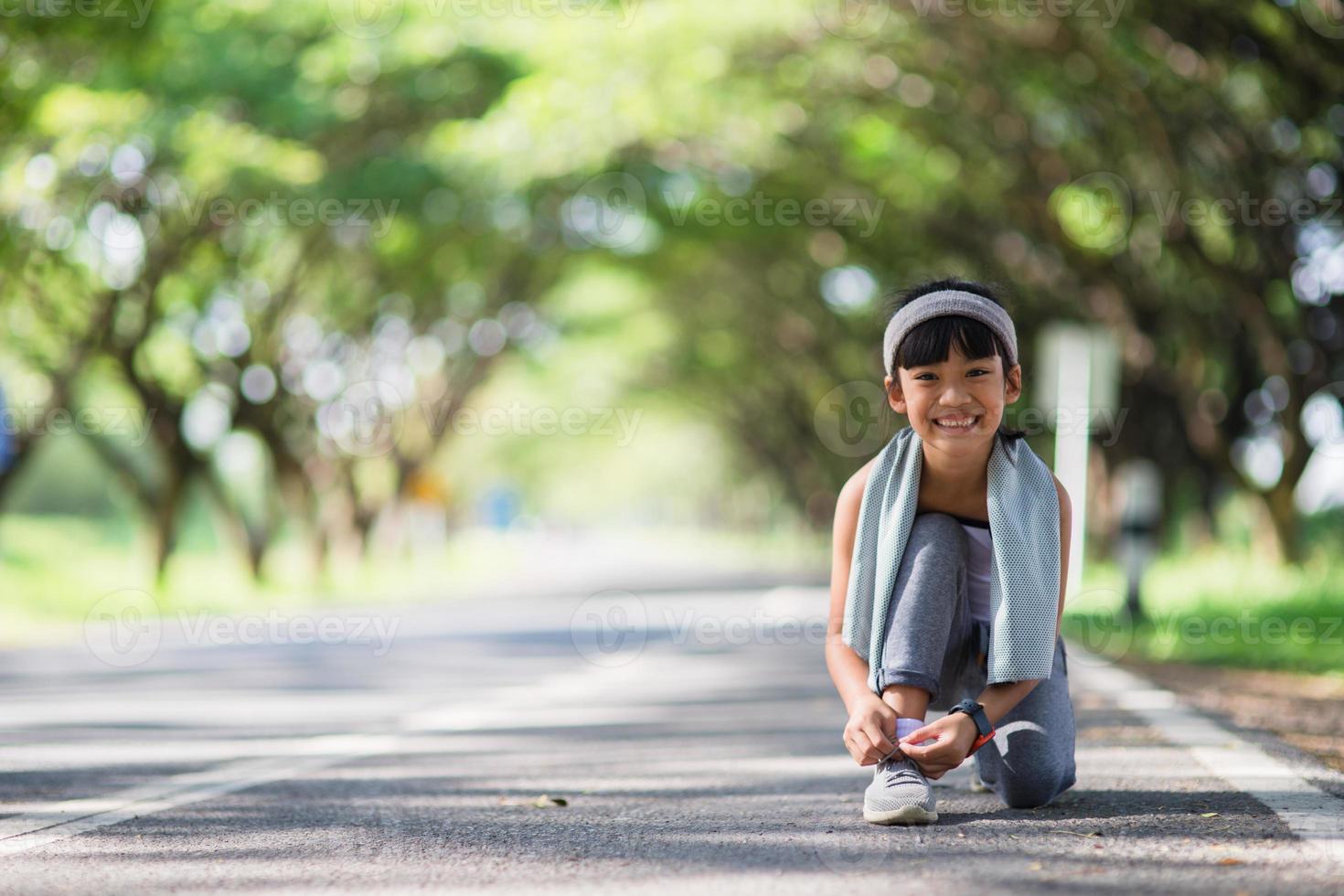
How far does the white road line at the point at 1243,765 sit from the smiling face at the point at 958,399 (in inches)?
48.0

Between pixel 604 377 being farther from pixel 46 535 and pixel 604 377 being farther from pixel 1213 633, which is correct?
pixel 1213 633

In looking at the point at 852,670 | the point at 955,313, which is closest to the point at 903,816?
the point at 852,670

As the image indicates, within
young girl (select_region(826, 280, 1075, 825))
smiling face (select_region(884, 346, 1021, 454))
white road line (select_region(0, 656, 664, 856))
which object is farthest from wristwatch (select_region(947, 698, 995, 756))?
white road line (select_region(0, 656, 664, 856))

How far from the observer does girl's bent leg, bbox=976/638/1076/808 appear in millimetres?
4707

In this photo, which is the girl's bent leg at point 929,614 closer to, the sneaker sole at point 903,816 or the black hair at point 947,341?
the sneaker sole at point 903,816

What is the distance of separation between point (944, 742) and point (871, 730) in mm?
182

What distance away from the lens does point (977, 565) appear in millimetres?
4828

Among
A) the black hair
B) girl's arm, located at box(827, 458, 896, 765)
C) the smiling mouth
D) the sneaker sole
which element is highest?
the black hair

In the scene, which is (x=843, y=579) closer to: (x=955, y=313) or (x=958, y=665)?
(x=958, y=665)

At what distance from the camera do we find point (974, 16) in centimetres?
1612

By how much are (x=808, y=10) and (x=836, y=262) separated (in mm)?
12170

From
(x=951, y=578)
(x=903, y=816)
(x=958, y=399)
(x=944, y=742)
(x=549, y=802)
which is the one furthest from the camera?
(x=549, y=802)

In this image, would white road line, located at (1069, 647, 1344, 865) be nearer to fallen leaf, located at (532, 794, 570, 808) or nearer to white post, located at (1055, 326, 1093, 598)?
fallen leaf, located at (532, 794, 570, 808)

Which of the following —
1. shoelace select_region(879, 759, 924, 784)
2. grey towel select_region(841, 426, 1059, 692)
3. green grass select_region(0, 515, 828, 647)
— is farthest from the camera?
green grass select_region(0, 515, 828, 647)
